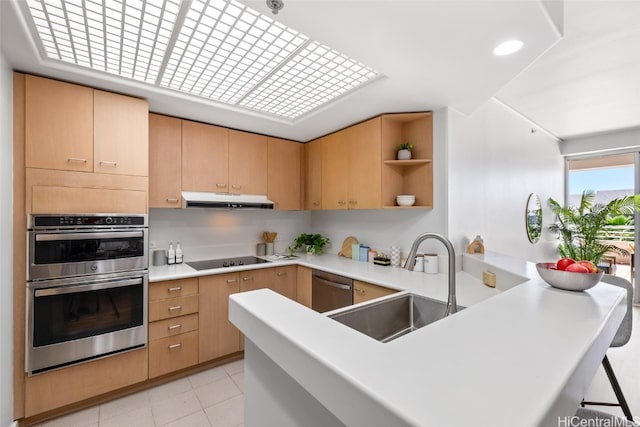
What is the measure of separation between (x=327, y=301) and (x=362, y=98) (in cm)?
186

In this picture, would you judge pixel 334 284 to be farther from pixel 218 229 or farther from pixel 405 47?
pixel 405 47

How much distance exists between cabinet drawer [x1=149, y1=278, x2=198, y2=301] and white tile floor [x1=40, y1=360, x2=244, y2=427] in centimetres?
75

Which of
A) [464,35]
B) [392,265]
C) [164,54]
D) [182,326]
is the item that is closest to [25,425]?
[182,326]

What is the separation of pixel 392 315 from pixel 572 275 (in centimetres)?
87

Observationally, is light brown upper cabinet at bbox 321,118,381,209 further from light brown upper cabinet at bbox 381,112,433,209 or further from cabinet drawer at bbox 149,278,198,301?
cabinet drawer at bbox 149,278,198,301

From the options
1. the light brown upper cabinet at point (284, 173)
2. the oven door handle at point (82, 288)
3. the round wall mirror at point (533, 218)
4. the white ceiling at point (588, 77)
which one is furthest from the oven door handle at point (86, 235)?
the round wall mirror at point (533, 218)

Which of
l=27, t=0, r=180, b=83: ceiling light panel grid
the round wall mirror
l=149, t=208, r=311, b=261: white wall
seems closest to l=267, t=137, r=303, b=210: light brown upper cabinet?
l=149, t=208, r=311, b=261: white wall

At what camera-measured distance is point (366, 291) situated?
2293 mm

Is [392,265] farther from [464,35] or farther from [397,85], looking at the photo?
[464,35]

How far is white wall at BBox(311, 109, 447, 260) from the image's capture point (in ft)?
8.14

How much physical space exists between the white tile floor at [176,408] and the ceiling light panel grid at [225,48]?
7.95 ft

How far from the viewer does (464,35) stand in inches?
55.7

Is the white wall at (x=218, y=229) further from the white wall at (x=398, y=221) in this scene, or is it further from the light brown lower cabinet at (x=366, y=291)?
the light brown lower cabinet at (x=366, y=291)

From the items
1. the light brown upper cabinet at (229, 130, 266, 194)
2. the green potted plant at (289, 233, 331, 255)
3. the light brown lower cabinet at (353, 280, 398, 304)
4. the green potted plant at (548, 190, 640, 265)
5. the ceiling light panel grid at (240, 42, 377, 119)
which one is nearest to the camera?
the ceiling light panel grid at (240, 42, 377, 119)
